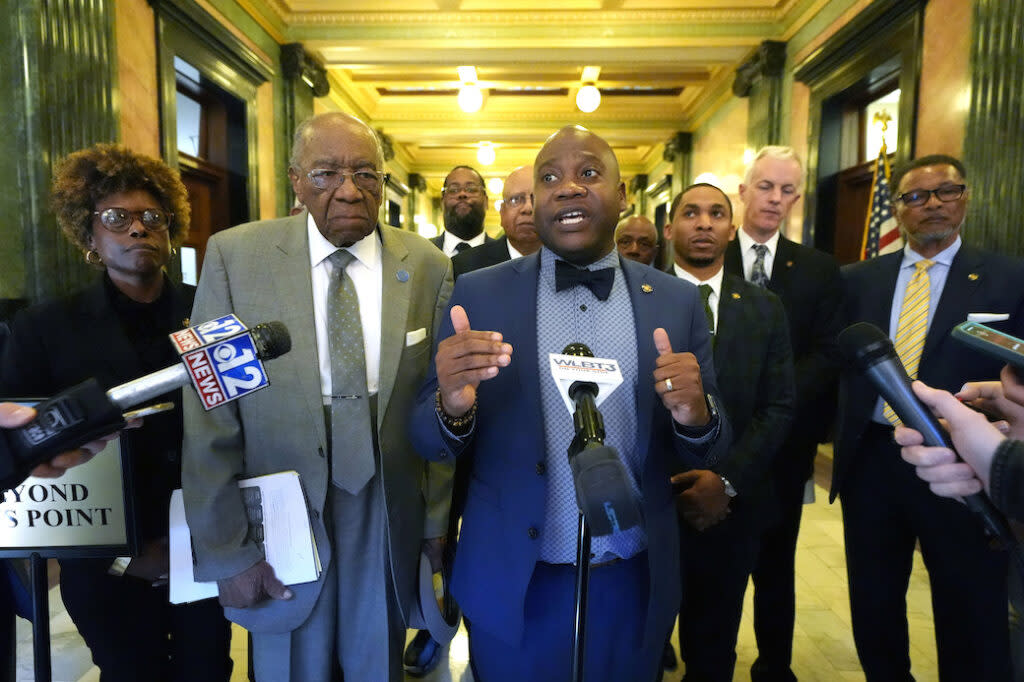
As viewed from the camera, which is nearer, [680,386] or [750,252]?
[680,386]

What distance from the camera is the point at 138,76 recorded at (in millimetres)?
4445

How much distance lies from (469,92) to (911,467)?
707 cm

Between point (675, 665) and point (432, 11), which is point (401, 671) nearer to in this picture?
point (675, 665)

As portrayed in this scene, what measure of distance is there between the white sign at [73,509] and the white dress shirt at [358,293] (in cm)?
51

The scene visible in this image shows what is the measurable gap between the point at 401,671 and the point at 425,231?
14.6 meters

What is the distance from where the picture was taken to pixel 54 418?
797 mm

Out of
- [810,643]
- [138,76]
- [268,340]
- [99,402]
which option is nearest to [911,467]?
[810,643]

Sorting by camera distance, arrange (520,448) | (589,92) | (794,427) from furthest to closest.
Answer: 1. (589,92)
2. (794,427)
3. (520,448)

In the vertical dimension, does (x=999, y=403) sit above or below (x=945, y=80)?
below

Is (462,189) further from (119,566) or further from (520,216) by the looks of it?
(119,566)

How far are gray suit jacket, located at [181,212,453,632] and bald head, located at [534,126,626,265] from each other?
17.4 inches

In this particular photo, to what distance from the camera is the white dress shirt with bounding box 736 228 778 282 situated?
8.72ft

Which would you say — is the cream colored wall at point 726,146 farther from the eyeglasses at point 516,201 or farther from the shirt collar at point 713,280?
the shirt collar at point 713,280

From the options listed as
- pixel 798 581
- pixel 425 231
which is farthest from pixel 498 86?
pixel 798 581
